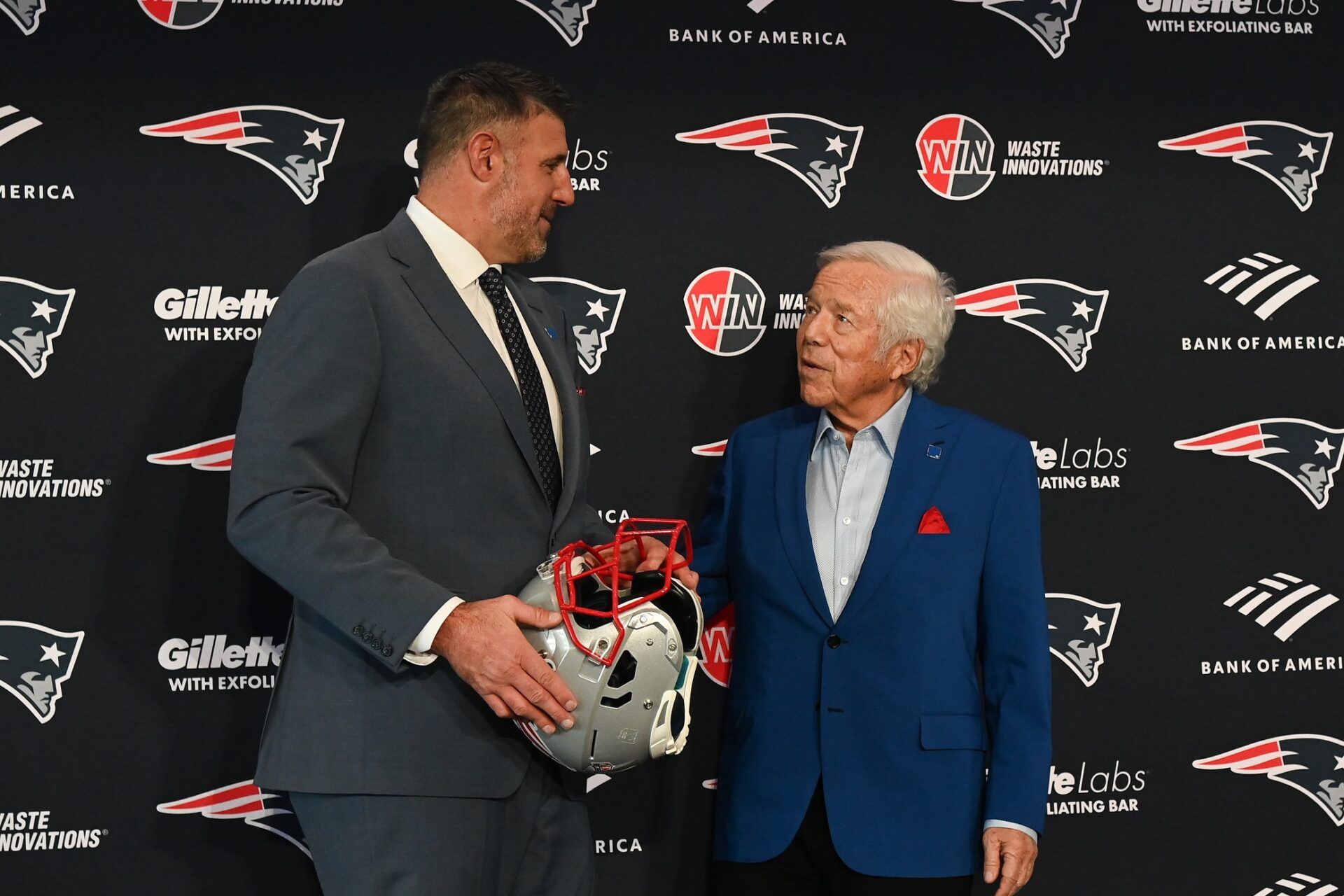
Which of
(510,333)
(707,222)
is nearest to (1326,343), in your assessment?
(707,222)

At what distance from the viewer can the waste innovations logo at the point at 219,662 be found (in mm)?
3174

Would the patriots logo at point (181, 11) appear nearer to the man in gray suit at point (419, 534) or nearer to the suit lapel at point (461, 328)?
the man in gray suit at point (419, 534)

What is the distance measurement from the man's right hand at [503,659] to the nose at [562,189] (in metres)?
0.93

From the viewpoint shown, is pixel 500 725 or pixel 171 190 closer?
pixel 500 725

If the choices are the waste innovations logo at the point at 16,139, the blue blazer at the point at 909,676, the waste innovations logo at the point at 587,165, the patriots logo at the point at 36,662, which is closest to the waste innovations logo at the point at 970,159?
the waste innovations logo at the point at 587,165

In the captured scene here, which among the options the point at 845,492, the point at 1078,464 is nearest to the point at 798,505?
the point at 845,492

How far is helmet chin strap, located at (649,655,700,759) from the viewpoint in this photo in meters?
2.24

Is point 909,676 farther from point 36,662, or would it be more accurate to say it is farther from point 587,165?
point 36,662

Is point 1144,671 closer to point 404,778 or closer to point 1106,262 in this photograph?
point 1106,262

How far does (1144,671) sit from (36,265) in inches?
125

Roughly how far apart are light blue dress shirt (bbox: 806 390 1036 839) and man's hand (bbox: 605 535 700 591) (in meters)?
0.37

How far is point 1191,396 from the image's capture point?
3582mm

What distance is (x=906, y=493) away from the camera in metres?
2.71

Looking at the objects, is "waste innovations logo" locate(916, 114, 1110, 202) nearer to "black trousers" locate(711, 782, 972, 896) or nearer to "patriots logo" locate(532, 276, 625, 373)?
"patriots logo" locate(532, 276, 625, 373)
